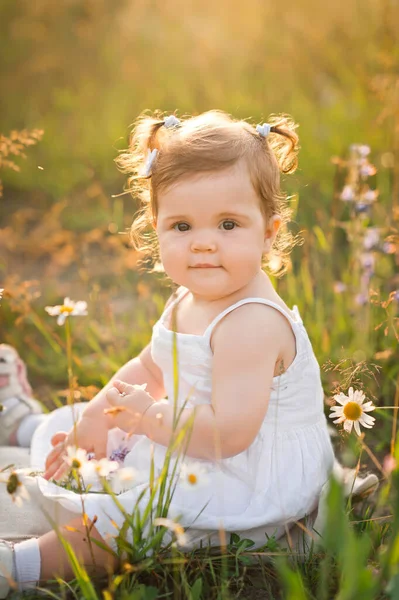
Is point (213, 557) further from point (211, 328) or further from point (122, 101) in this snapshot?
point (122, 101)

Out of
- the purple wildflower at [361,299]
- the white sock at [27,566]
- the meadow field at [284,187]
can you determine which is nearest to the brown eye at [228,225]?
the meadow field at [284,187]

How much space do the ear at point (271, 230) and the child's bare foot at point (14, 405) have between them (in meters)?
0.97

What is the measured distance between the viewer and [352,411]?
1589 mm

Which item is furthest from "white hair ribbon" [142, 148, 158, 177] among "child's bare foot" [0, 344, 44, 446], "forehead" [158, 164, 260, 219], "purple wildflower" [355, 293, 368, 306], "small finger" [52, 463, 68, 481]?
"purple wildflower" [355, 293, 368, 306]

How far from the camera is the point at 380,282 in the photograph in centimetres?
269

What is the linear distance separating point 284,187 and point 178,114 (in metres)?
2.29

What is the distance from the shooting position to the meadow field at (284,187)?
5.08 feet

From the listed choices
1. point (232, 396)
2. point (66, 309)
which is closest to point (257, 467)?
point (232, 396)

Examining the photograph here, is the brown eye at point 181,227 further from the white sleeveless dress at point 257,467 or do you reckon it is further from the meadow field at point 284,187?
the meadow field at point 284,187

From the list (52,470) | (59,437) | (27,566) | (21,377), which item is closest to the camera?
(27,566)

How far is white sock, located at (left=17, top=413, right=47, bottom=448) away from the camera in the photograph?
230cm

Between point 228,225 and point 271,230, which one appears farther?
point 271,230

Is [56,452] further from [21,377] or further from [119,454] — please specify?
[21,377]

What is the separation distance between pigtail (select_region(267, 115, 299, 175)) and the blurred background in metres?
0.34
